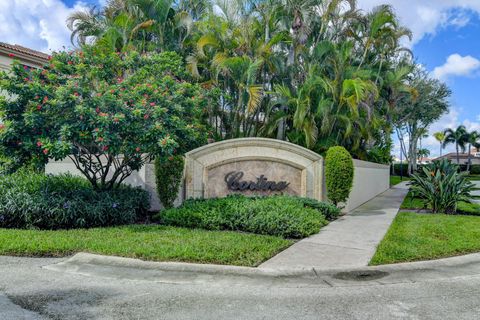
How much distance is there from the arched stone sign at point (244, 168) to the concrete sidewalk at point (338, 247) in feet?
7.06

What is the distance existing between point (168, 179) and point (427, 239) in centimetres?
701

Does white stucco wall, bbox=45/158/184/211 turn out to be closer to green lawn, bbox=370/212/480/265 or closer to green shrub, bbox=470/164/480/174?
green lawn, bbox=370/212/480/265

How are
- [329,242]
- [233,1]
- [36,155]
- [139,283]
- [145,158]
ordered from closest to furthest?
[139,283]
[329,242]
[36,155]
[145,158]
[233,1]

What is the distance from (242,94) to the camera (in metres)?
15.0

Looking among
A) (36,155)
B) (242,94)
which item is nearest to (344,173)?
(242,94)

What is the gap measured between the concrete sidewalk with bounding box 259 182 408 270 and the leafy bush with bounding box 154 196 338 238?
1.33 feet

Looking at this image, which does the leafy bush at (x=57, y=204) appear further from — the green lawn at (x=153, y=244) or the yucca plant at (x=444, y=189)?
the yucca plant at (x=444, y=189)

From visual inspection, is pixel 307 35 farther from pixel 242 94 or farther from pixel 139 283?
pixel 139 283

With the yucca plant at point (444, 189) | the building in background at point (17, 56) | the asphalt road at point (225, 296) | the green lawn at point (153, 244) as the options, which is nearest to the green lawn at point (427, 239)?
the asphalt road at point (225, 296)

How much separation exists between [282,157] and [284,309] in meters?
7.69

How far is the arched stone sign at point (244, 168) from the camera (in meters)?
11.9

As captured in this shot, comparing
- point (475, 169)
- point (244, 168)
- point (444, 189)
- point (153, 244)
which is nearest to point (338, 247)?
point (153, 244)

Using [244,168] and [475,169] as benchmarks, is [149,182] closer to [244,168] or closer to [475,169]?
[244,168]

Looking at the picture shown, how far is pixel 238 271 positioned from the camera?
5.86m
